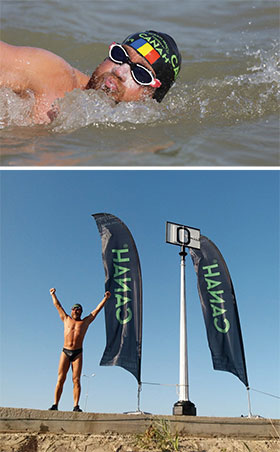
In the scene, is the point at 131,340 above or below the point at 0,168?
below

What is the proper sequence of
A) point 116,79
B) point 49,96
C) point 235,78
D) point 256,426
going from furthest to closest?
point 235,78 < point 116,79 < point 49,96 < point 256,426

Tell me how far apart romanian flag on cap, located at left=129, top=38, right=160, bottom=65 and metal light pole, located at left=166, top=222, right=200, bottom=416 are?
2433mm

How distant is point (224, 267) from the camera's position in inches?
289

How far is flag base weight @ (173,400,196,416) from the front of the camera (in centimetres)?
549

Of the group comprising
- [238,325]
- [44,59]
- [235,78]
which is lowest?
[238,325]

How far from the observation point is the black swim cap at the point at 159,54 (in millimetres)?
7180

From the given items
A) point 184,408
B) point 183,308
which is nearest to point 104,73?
point 183,308

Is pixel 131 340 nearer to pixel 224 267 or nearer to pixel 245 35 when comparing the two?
pixel 224 267

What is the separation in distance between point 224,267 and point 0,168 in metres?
3.64

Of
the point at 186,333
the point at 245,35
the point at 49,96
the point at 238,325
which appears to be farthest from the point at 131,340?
the point at 245,35

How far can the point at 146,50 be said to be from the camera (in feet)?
23.5

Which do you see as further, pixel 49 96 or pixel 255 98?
pixel 255 98

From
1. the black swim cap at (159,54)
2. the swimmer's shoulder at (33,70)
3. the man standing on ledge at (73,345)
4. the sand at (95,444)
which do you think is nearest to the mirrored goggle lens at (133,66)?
the black swim cap at (159,54)

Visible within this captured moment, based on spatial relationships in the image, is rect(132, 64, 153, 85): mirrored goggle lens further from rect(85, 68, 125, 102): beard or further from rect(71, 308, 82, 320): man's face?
rect(71, 308, 82, 320): man's face
